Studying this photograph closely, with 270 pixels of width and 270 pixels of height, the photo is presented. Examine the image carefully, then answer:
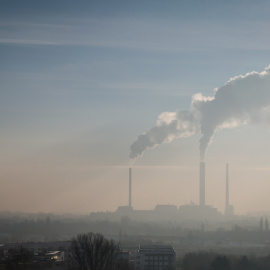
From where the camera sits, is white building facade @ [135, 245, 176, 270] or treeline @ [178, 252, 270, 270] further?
white building facade @ [135, 245, 176, 270]

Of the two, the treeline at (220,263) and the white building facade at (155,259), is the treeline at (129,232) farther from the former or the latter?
the treeline at (220,263)

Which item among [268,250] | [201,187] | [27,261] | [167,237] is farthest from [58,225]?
[27,261]

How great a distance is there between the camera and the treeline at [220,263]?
4047 centimetres

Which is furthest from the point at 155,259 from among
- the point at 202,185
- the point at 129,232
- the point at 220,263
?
the point at 202,185

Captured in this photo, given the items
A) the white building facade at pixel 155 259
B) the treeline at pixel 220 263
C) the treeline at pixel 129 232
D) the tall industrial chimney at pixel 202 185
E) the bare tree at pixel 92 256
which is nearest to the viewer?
the bare tree at pixel 92 256

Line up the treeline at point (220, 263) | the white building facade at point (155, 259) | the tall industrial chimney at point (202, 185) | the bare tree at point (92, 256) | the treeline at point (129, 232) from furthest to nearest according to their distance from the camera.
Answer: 1. the tall industrial chimney at point (202, 185)
2. the treeline at point (129, 232)
3. the white building facade at point (155, 259)
4. the treeline at point (220, 263)
5. the bare tree at point (92, 256)

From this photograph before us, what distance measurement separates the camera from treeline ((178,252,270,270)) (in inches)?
1593

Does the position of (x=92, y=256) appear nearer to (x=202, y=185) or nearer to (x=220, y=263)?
(x=220, y=263)

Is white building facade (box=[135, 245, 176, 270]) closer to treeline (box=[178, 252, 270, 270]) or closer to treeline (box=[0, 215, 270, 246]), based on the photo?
treeline (box=[178, 252, 270, 270])

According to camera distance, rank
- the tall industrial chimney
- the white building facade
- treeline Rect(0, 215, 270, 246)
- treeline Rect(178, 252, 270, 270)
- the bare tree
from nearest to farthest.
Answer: the bare tree → treeline Rect(178, 252, 270, 270) → the white building facade → treeline Rect(0, 215, 270, 246) → the tall industrial chimney

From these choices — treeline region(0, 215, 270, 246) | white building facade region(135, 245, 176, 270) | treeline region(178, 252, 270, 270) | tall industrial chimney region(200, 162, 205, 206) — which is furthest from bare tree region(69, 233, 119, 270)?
tall industrial chimney region(200, 162, 205, 206)

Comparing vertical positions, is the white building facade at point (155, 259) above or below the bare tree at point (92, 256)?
below

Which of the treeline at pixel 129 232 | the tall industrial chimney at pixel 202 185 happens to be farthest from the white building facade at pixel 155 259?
the tall industrial chimney at pixel 202 185

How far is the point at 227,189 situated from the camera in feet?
465
